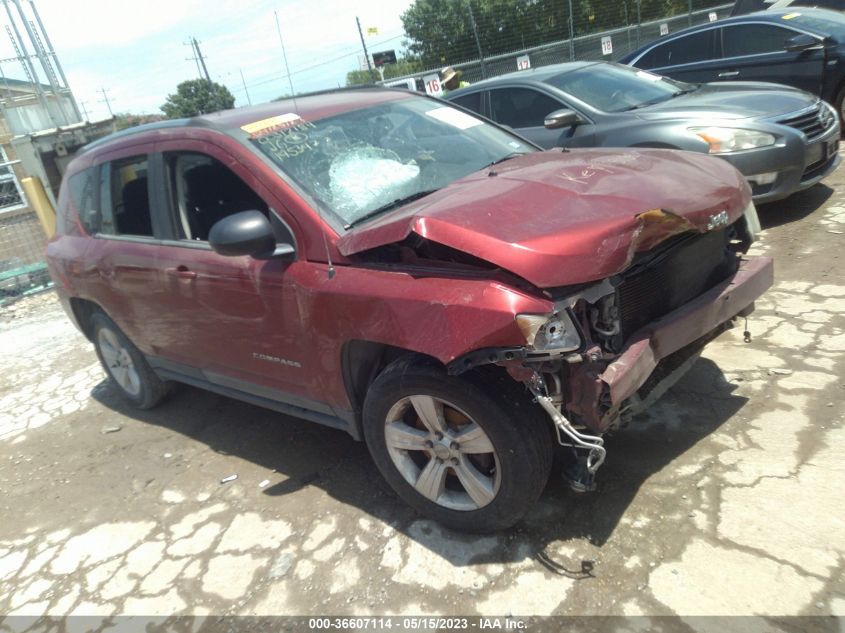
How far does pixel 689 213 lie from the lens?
7.82ft

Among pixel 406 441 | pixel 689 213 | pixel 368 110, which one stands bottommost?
pixel 406 441

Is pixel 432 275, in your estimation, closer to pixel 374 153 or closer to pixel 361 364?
pixel 361 364

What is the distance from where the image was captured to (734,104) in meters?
5.40

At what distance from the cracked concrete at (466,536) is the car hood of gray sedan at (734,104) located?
1542mm

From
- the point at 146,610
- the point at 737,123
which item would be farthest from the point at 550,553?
the point at 737,123

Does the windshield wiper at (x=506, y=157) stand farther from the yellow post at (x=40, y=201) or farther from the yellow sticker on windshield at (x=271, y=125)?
the yellow post at (x=40, y=201)

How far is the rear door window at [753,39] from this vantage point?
741 cm

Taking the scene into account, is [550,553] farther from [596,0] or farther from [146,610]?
[596,0]

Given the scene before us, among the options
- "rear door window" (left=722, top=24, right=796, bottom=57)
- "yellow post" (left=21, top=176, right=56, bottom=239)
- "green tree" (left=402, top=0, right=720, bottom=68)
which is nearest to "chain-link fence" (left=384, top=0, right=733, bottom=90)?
"green tree" (left=402, top=0, right=720, bottom=68)

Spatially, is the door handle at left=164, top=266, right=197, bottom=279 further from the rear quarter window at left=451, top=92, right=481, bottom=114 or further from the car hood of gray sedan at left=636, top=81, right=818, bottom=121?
the rear quarter window at left=451, top=92, right=481, bottom=114

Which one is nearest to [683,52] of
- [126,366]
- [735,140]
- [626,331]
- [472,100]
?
[472,100]

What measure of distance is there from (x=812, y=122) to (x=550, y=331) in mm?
4612

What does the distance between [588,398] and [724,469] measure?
105 cm

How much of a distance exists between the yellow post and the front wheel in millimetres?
8872
